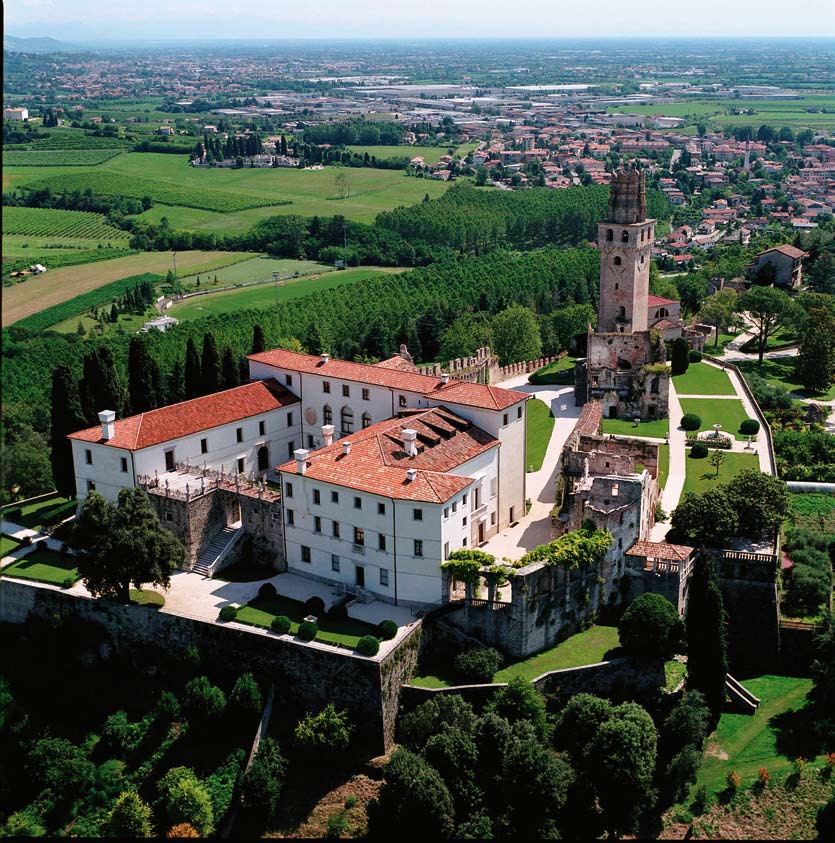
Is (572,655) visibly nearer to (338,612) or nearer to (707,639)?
(707,639)

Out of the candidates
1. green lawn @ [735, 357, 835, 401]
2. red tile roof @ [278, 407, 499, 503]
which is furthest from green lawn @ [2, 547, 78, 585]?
green lawn @ [735, 357, 835, 401]

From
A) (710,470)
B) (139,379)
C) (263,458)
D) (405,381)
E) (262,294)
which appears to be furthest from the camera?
(262,294)

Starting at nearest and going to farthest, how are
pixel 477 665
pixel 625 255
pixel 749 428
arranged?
pixel 477 665 < pixel 749 428 < pixel 625 255

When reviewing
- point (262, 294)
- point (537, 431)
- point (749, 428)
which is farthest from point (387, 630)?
point (262, 294)

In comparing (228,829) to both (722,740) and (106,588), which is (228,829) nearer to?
(106,588)

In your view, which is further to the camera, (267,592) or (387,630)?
(267,592)
